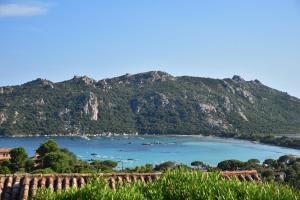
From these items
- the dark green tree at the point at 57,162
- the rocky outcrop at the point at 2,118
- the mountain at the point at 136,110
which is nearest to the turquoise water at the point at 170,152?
the mountain at the point at 136,110

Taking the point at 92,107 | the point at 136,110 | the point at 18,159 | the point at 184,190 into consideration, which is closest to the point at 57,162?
the point at 18,159

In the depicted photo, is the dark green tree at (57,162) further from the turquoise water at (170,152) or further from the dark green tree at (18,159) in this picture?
the turquoise water at (170,152)

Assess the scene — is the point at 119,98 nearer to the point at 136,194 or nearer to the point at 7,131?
the point at 7,131

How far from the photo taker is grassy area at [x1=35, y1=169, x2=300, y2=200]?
7613mm

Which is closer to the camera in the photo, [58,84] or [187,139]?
[187,139]

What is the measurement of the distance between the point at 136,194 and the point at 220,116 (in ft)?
583

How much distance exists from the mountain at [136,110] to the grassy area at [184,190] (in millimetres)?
165809

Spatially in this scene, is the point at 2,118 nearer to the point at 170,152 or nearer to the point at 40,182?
the point at 170,152

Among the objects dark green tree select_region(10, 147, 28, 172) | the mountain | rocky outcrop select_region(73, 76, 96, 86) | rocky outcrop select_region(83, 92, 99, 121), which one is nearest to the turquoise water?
rocky outcrop select_region(83, 92, 99, 121)

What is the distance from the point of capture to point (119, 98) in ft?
620

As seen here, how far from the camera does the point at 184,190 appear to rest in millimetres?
8234

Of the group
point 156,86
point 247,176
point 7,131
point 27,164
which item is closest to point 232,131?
point 156,86

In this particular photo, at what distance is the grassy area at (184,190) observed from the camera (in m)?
7.61

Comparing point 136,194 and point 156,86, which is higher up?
point 156,86
